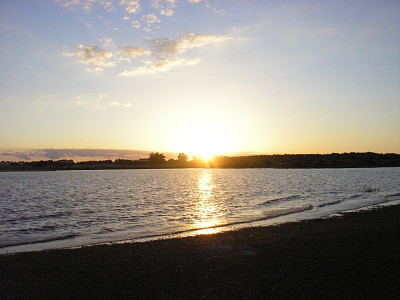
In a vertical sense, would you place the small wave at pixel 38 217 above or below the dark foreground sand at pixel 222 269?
below

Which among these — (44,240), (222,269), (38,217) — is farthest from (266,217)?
(38,217)

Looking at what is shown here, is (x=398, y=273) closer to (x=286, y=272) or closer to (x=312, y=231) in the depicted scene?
(x=286, y=272)

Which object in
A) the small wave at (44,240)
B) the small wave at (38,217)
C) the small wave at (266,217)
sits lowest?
the small wave at (38,217)

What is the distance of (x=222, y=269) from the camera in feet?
38.1

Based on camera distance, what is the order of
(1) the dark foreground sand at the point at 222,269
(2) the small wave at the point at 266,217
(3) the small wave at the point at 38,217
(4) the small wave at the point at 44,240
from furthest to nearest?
(3) the small wave at the point at 38,217 → (2) the small wave at the point at 266,217 → (4) the small wave at the point at 44,240 → (1) the dark foreground sand at the point at 222,269

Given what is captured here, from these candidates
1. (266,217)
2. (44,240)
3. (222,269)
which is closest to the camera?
(222,269)

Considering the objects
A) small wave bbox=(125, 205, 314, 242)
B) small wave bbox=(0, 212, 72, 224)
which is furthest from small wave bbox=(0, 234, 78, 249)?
small wave bbox=(0, 212, 72, 224)

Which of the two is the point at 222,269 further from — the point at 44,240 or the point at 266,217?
the point at 266,217

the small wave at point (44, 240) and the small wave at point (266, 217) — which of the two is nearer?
the small wave at point (44, 240)

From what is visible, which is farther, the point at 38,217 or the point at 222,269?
the point at 38,217

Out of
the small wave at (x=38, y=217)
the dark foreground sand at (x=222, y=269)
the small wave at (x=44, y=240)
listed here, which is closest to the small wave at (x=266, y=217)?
the dark foreground sand at (x=222, y=269)

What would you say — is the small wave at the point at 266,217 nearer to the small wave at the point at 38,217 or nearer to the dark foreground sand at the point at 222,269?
the dark foreground sand at the point at 222,269

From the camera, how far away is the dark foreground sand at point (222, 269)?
31.3ft

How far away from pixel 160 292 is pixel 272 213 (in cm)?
2106
